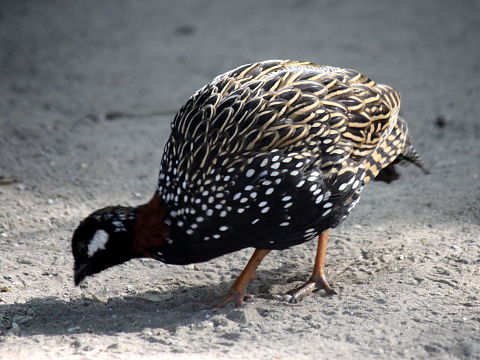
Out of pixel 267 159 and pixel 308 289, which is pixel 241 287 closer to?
pixel 308 289

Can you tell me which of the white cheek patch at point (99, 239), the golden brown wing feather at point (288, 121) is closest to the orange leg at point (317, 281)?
the golden brown wing feather at point (288, 121)

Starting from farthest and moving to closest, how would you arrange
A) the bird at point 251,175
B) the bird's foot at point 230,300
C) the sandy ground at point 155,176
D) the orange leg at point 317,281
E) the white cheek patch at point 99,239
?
the orange leg at point 317,281
the bird's foot at point 230,300
the white cheek patch at point 99,239
the bird at point 251,175
the sandy ground at point 155,176

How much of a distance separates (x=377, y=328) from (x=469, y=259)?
1189 millimetres

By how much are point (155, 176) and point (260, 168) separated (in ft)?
8.95

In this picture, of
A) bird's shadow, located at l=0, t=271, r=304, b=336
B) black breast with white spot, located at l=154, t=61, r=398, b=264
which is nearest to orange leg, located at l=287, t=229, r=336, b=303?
bird's shadow, located at l=0, t=271, r=304, b=336

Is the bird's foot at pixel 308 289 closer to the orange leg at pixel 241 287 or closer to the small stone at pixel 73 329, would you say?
the orange leg at pixel 241 287

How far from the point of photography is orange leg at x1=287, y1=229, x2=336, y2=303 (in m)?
4.03

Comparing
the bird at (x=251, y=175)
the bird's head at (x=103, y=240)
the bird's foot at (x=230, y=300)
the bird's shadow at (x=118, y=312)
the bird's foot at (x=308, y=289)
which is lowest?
the bird's shadow at (x=118, y=312)

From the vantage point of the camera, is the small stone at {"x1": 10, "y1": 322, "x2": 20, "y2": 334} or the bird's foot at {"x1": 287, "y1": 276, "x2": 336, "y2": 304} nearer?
the small stone at {"x1": 10, "y1": 322, "x2": 20, "y2": 334}

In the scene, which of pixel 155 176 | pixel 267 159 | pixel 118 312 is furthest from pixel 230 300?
pixel 155 176

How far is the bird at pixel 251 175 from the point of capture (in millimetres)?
3574

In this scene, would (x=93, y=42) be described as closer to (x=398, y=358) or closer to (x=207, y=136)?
(x=207, y=136)

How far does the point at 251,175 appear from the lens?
11.6ft

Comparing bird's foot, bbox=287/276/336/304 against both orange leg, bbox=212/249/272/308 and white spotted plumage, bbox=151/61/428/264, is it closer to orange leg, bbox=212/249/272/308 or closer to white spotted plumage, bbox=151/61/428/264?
orange leg, bbox=212/249/272/308
